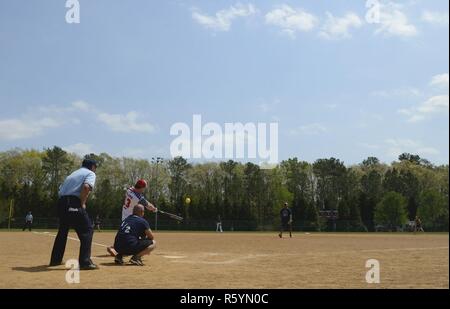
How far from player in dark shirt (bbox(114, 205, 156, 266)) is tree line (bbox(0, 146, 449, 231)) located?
6718 centimetres

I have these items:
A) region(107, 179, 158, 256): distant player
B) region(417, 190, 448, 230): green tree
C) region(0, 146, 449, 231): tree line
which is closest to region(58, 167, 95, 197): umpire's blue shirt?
region(107, 179, 158, 256): distant player

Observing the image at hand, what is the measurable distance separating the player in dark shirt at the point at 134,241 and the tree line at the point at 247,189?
67.2m

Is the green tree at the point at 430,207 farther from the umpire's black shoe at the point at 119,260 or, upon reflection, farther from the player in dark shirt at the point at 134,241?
the umpire's black shoe at the point at 119,260

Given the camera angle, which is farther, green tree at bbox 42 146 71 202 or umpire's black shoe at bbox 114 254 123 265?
green tree at bbox 42 146 71 202

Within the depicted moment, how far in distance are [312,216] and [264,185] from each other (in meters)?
13.2

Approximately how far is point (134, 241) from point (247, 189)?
87.0 metres

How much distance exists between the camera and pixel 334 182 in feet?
339

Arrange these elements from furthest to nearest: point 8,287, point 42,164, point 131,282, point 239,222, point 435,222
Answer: point 435,222
point 42,164
point 239,222
point 131,282
point 8,287

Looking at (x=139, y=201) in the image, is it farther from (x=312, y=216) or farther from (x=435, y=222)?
(x=435, y=222)

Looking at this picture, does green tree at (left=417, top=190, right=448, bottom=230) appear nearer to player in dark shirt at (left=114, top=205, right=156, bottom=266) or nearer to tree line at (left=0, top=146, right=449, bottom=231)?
tree line at (left=0, top=146, right=449, bottom=231)

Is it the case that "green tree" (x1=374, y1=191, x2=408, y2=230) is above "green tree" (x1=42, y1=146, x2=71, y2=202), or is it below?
below

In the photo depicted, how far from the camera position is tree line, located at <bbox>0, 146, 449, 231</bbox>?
267ft
